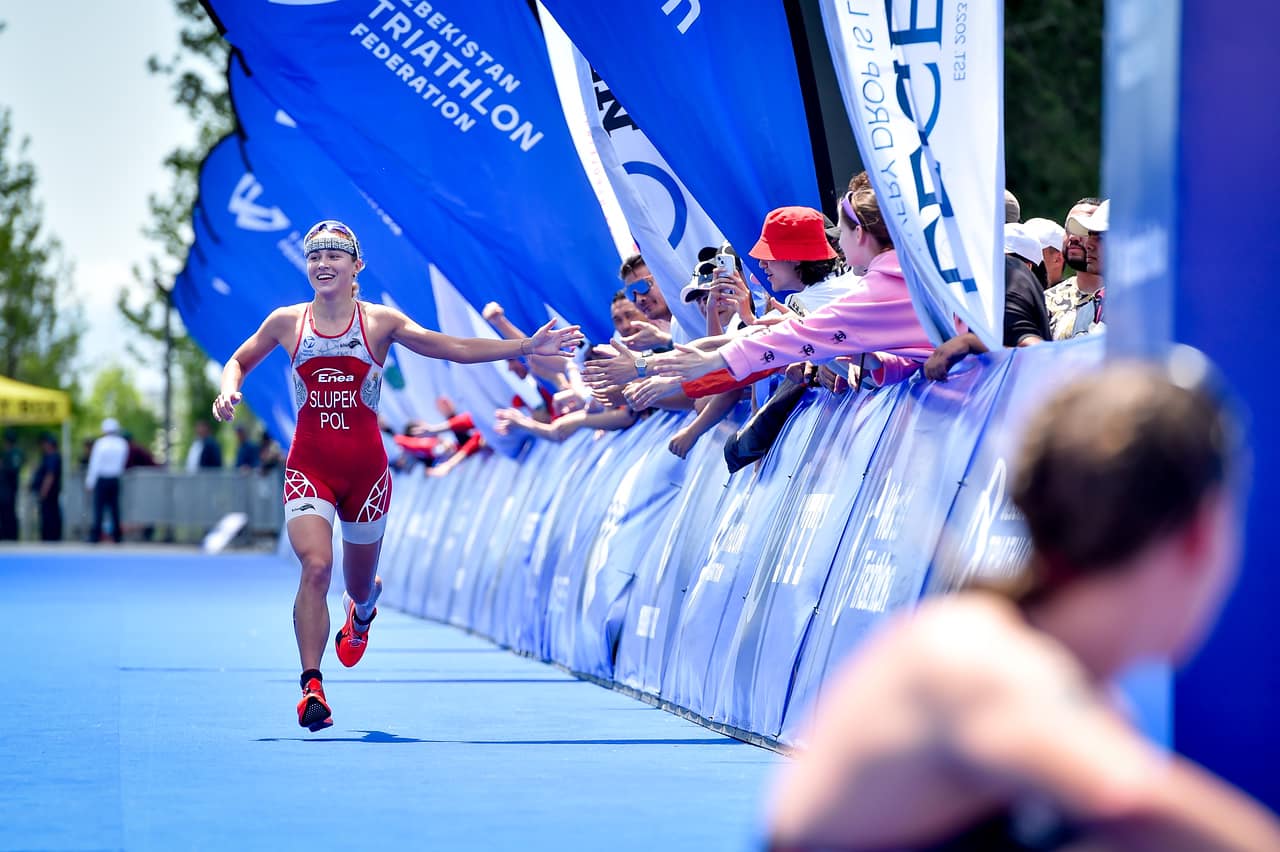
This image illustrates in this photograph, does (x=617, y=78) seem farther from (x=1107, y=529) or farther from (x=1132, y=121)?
(x=1107, y=529)

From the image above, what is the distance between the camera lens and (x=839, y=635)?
25.8 feet

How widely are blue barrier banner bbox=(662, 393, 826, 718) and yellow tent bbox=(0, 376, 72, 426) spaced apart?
118 ft

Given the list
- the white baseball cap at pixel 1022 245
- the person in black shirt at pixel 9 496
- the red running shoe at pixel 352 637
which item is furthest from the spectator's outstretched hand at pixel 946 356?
the person in black shirt at pixel 9 496

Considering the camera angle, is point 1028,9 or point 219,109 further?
point 219,109

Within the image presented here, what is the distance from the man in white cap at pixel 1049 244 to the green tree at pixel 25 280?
48985 millimetres

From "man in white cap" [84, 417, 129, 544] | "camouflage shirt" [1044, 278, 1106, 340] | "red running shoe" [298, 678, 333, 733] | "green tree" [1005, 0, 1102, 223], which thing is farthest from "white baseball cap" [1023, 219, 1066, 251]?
"man in white cap" [84, 417, 129, 544]

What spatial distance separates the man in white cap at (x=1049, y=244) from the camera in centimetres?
975

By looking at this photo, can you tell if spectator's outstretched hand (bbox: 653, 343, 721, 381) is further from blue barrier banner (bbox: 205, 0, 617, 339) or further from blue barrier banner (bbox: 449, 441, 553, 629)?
blue barrier banner (bbox: 449, 441, 553, 629)

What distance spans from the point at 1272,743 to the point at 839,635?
3432 millimetres

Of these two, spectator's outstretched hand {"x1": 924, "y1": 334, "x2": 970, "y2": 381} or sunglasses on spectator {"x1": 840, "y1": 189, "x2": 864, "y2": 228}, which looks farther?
sunglasses on spectator {"x1": 840, "y1": 189, "x2": 864, "y2": 228}

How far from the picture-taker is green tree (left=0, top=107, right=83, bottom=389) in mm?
55938

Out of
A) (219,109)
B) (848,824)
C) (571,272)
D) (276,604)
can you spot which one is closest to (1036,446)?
(848,824)

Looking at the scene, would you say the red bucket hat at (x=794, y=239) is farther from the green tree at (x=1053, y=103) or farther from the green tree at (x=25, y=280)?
the green tree at (x=25, y=280)

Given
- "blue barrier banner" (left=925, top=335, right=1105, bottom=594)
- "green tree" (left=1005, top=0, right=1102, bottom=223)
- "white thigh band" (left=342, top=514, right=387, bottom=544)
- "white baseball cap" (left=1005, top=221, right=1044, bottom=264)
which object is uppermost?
"green tree" (left=1005, top=0, right=1102, bottom=223)
